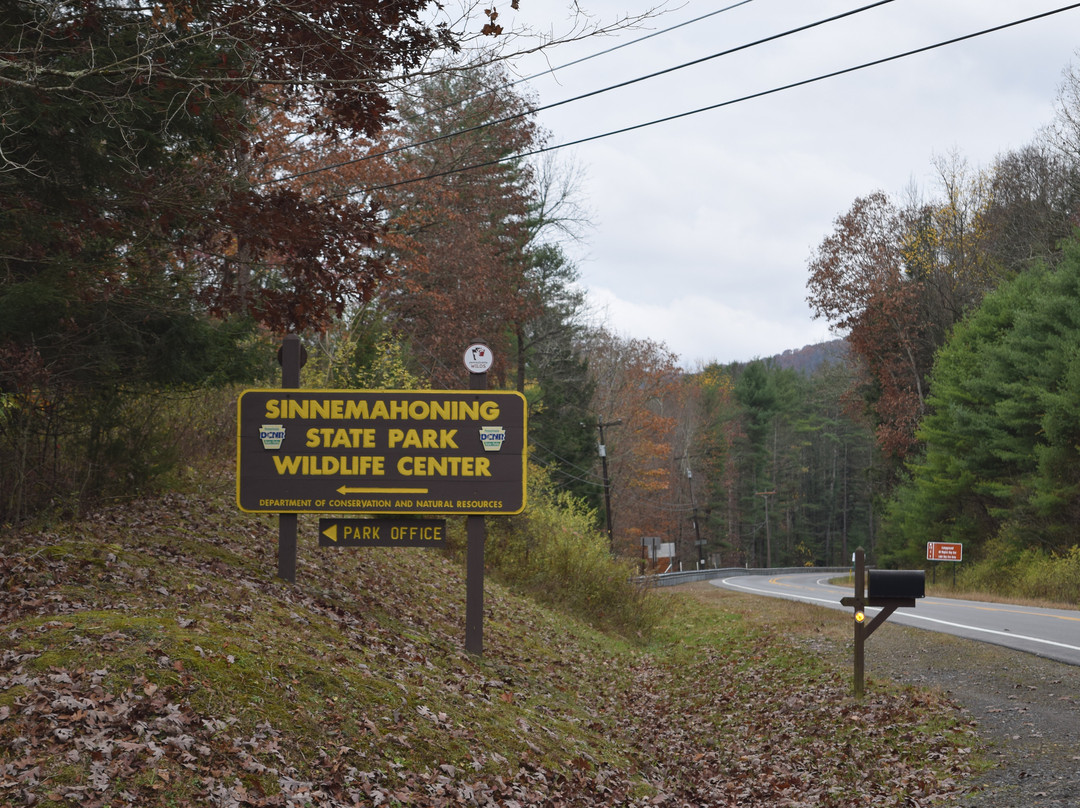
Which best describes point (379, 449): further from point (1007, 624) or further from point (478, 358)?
point (1007, 624)

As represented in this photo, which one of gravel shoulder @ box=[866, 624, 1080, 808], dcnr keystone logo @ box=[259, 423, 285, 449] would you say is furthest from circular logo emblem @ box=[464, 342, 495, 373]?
gravel shoulder @ box=[866, 624, 1080, 808]

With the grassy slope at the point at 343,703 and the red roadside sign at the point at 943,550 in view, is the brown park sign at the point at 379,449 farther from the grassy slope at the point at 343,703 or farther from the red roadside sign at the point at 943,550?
the red roadside sign at the point at 943,550

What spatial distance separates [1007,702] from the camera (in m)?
9.79

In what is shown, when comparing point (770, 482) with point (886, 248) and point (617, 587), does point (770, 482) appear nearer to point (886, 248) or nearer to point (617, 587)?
point (886, 248)

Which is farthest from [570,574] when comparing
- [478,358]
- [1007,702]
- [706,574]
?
[706,574]

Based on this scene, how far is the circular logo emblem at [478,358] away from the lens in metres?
11.1

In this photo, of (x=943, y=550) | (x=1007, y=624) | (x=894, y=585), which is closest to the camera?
(x=894, y=585)

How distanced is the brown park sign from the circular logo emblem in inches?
11.8

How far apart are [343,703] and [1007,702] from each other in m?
6.98

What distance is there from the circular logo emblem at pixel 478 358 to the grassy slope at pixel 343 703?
3.20 metres

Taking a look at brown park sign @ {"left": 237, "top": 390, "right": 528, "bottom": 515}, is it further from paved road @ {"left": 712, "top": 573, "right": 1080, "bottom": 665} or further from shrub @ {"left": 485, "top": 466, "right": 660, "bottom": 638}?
shrub @ {"left": 485, "top": 466, "right": 660, "bottom": 638}

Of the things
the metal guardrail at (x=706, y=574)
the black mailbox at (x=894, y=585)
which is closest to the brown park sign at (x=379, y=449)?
the black mailbox at (x=894, y=585)

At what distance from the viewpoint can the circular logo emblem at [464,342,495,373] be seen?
1113 cm

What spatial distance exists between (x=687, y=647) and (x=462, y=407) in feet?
30.6
